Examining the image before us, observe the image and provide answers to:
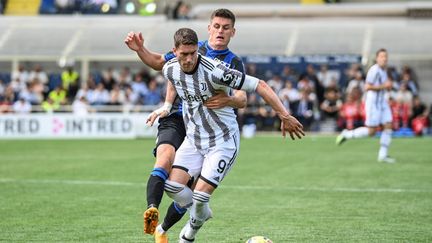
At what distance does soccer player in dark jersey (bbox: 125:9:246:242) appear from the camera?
28.4 ft

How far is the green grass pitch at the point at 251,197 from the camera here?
9920mm

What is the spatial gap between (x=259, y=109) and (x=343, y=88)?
3.24 meters

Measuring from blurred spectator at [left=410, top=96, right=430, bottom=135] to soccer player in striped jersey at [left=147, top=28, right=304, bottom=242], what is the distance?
22138 millimetres

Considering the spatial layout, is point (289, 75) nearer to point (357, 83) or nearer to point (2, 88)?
point (357, 83)

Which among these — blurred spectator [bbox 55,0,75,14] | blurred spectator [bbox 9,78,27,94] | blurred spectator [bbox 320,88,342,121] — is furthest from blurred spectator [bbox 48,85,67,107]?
blurred spectator [bbox 320,88,342,121]

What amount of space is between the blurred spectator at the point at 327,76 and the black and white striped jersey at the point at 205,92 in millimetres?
23082

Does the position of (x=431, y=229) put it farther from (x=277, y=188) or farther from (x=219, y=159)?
(x=277, y=188)

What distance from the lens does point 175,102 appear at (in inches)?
374

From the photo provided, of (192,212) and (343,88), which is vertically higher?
(192,212)

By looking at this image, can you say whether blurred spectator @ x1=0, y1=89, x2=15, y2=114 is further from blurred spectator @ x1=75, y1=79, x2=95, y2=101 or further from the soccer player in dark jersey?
the soccer player in dark jersey

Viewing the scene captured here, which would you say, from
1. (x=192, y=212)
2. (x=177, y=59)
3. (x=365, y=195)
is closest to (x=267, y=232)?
(x=192, y=212)

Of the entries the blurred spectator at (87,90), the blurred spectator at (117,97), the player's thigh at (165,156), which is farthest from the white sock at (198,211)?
the blurred spectator at (87,90)

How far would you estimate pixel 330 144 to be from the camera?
25766mm

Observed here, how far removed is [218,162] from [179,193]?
19.1 inches
